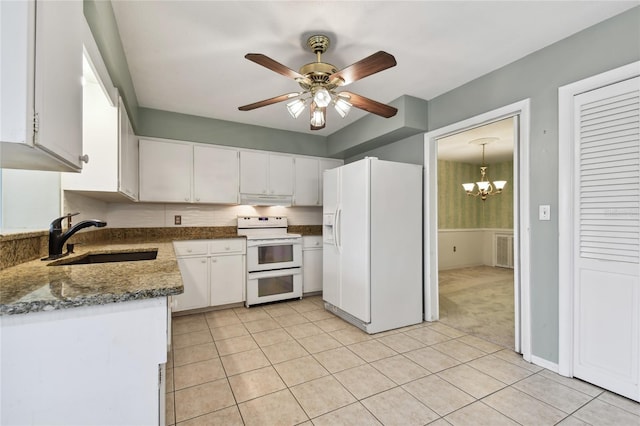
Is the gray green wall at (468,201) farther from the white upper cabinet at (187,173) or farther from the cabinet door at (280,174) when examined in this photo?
the white upper cabinet at (187,173)

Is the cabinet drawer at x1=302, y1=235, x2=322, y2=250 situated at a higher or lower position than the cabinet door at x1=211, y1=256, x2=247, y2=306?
higher

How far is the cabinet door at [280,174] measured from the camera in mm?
4070

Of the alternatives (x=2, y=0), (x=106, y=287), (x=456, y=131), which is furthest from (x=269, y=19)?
(x=456, y=131)

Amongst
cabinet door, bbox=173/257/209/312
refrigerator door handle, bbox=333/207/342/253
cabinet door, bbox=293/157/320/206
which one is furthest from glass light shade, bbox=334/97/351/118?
cabinet door, bbox=173/257/209/312

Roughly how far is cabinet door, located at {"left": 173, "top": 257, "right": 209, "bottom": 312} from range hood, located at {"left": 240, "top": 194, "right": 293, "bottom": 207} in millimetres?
937

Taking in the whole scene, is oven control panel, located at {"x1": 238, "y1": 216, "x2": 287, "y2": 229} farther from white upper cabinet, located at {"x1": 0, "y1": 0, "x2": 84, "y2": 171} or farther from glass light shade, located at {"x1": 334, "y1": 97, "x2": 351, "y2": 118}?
white upper cabinet, located at {"x1": 0, "y1": 0, "x2": 84, "y2": 171}

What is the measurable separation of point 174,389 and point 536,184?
3.04m

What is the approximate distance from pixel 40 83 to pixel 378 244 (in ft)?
8.55

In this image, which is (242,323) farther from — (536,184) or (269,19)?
(536,184)

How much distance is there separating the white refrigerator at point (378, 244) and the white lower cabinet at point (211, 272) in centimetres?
125

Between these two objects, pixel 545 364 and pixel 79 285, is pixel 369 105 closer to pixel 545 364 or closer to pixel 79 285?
pixel 79 285

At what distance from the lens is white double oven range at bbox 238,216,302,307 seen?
367 centimetres

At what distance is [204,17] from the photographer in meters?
1.87

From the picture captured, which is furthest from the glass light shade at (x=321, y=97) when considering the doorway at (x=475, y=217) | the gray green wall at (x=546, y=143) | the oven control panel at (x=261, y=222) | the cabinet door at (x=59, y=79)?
the doorway at (x=475, y=217)
